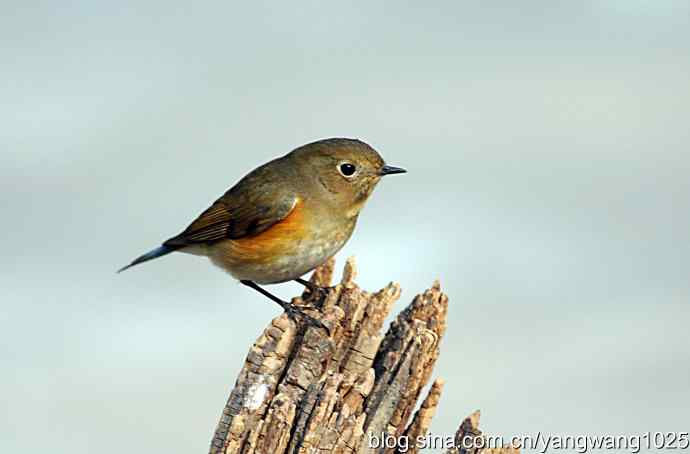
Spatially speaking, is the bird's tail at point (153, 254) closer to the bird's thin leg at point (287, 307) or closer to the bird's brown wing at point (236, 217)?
the bird's brown wing at point (236, 217)

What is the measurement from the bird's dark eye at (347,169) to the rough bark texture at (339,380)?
3.89 ft

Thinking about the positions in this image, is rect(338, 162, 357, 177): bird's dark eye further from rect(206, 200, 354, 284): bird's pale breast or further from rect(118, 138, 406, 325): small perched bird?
rect(206, 200, 354, 284): bird's pale breast

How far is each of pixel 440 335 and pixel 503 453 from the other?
3.80 ft

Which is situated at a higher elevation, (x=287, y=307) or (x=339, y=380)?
(x=287, y=307)

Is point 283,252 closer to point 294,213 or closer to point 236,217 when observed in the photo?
point 294,213

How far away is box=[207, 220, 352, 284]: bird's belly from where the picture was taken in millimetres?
9070

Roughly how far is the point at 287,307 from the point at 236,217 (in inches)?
47.2

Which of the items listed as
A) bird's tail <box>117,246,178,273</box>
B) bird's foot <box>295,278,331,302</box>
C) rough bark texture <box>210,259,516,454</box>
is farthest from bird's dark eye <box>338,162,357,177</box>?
bird's tail <box>117,246,178,273</box>

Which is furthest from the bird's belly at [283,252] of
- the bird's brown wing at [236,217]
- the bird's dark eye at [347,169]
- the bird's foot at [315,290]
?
the bird's dark eye at [347,169]

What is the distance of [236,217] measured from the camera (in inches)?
371

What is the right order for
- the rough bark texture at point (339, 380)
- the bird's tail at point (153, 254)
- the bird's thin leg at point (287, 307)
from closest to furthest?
the rough bark texture at point (339, 380)
the bird's thin leg at point (287, 307)
the bird's tail at point (153, 254)

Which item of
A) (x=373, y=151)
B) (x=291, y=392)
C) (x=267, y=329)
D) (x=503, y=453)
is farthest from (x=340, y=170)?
(x=503, y=453)

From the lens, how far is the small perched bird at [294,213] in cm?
910

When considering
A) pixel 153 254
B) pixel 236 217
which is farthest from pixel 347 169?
pixel 153 254
